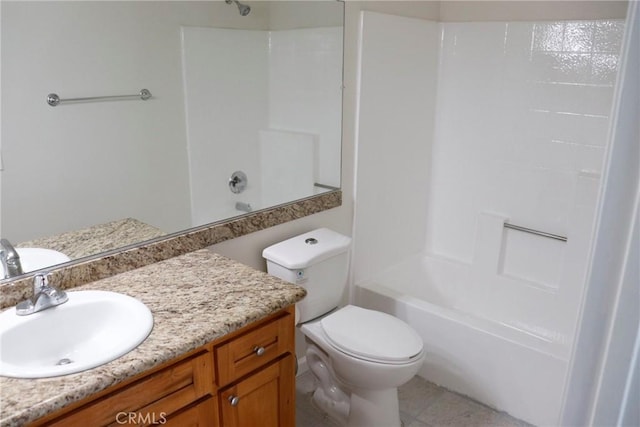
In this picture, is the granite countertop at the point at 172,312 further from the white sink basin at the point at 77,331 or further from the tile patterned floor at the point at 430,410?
the tile patterned floor at the point at 430,410

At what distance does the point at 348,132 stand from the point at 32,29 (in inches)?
55.2

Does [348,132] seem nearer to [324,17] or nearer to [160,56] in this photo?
[324,17]

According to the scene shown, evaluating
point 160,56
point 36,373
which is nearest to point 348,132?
point 160,56

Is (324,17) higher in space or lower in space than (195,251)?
higher

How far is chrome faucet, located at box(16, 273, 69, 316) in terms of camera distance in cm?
142

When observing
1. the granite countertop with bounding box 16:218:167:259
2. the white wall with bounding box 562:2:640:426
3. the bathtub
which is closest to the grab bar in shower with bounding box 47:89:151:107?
the granite countertop with bounding box 16:218:167:259

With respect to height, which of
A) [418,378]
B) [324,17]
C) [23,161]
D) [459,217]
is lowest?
[418,378]

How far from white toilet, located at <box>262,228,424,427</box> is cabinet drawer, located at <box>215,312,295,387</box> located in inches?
16.8

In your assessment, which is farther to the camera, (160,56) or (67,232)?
(160,56)

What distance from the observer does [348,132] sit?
253 centimetres

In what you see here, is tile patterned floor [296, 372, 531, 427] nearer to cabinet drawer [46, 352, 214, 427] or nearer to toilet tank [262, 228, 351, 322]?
toilet tank [262, 228, 351, 322]

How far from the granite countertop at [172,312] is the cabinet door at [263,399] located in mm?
217

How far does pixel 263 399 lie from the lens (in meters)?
1.62

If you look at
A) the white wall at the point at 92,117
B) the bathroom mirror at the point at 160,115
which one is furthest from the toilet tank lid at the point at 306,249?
the white wall at the point at 92,117
